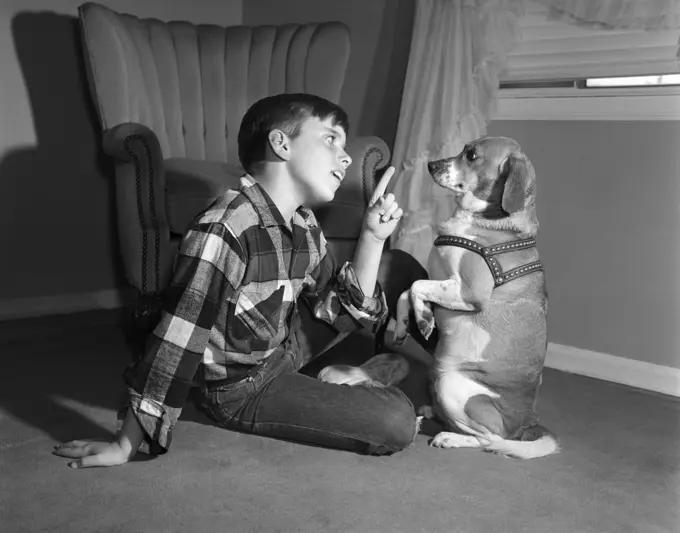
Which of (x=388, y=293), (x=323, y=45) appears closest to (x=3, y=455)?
(x=388, y=293)

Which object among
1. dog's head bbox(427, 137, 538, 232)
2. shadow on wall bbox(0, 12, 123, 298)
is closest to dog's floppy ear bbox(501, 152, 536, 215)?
dog's head bbox(427, 137, 538, 232)

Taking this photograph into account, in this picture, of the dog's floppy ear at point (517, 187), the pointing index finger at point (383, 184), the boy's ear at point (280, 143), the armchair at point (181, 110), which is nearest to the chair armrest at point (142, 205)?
the armchair at point (181, 110)

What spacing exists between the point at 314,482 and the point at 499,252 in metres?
0.65

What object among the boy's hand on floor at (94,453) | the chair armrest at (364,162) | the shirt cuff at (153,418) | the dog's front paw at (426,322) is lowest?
the boy's hand on floor at (94,453)

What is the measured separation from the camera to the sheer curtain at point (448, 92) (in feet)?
8.80

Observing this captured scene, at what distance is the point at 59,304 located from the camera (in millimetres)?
3111

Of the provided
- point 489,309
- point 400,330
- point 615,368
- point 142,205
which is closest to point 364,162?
point 142,205

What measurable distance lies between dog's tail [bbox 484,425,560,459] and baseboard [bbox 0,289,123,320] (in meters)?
2.01

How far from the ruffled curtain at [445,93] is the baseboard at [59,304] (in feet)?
4.21

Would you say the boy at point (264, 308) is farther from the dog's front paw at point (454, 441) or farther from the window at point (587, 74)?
the window at point (587, 74)

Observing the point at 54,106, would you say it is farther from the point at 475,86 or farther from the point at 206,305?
the point at 206,305

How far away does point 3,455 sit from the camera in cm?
160

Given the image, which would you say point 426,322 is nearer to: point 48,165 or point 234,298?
point 234,298

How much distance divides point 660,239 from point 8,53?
2390 millimetres
